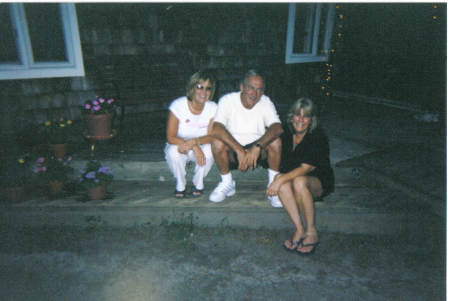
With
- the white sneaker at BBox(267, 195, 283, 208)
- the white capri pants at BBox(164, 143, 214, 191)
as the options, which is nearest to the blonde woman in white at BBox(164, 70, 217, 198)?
the white capri pants at BBox(164, 143, 214, 191)

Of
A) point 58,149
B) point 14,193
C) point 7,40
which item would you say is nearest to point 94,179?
point 14,193

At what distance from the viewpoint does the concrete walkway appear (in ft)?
9.53

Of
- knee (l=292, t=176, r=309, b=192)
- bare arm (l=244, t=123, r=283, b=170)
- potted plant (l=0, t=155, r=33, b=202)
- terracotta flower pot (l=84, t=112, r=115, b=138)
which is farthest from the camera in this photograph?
terracotta flower pot (l=84, t=112, r=115, b=138)

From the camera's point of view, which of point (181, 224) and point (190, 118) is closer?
point (181, 224)

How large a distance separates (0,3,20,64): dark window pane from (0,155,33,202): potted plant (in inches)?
66.0

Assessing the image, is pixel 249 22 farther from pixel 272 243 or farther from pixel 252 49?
pixel 272 243

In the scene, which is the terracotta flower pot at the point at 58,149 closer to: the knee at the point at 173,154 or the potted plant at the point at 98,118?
the potted plant at the point at 98,118

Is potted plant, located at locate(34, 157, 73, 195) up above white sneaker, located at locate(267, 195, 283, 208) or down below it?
above

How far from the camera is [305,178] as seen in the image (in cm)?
261

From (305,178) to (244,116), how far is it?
3.01 ft

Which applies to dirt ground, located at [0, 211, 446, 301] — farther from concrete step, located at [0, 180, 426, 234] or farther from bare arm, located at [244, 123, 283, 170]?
bare arm, located at [244, 123, 283, 170]

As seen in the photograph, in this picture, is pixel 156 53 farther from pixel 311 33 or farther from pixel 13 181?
pixel 311 33

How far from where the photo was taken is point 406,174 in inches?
128

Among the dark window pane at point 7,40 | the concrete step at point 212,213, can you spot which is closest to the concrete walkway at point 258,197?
the concrete step at point 212,213
